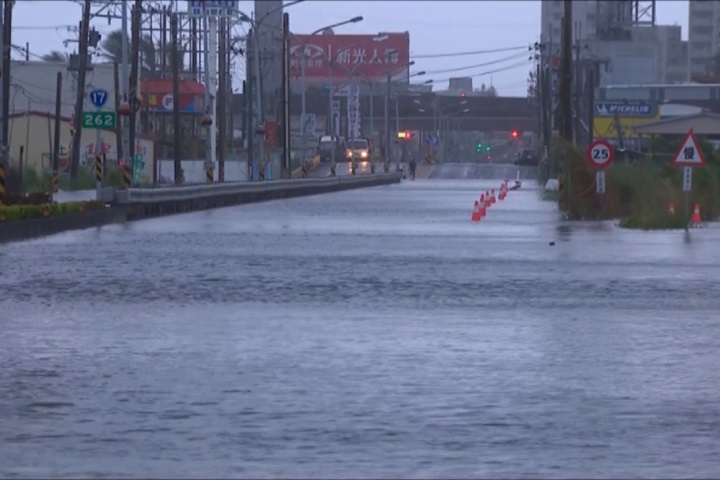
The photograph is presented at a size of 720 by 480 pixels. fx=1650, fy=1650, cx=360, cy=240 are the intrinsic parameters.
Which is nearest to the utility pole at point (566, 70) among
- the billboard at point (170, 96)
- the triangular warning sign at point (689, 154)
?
the triangular warning sign at point (689, 154)

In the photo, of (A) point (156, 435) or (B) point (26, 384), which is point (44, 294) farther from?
(A) point (156, 435)

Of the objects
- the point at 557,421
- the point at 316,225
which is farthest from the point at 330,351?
the point at 316,225

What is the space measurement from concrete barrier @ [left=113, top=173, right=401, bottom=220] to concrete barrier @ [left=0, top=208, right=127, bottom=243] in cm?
182

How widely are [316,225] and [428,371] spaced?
24.4m

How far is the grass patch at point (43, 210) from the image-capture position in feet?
101

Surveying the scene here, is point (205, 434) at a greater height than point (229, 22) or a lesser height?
lesser

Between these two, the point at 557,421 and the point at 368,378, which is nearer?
the point at 557,421

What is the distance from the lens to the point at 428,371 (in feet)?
39.6

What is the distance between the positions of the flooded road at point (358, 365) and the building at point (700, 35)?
169m

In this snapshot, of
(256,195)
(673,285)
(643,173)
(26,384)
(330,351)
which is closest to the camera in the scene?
(26,384)

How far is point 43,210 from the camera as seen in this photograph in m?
32.7

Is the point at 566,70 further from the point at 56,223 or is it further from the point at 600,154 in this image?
the point at 56,223

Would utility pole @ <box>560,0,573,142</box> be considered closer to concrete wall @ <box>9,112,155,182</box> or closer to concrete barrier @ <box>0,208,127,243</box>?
concrete barrier @ <box>0,208,127,243</box>

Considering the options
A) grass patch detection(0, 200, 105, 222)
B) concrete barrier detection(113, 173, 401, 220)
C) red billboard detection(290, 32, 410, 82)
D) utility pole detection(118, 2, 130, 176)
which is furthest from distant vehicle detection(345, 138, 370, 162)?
grass patch detection(0, 200, 105, 222)
